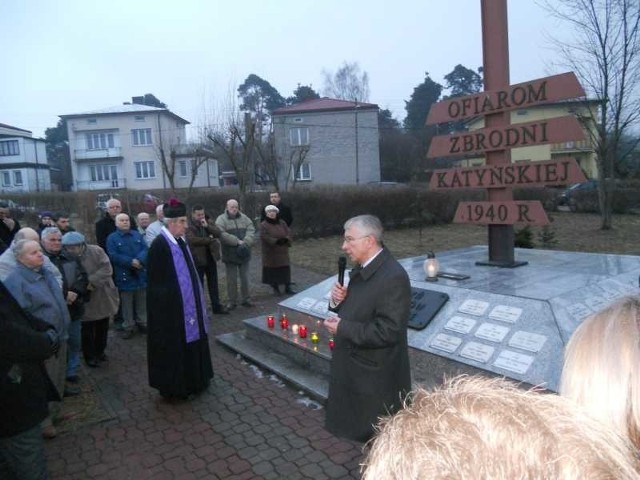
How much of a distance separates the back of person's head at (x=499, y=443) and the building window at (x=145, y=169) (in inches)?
1848

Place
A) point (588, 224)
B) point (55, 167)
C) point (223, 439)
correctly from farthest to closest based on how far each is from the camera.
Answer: point (55, 167), point (588, 224), point (223, 439)

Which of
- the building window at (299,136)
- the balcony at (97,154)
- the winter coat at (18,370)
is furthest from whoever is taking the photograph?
the balcony at (97,154)

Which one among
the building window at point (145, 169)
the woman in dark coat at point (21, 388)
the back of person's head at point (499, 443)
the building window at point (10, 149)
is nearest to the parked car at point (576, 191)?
the woman in dark coat at point (21, 388)

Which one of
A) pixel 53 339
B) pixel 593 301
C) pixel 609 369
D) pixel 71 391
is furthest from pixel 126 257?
pixel 609 369

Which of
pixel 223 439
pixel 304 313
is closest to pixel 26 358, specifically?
pixel 223 439

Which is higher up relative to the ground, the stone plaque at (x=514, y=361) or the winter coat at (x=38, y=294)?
the winter coat at (x=38, y=294)

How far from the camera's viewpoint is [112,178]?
45.4m

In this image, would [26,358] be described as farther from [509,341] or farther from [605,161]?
[605,161]

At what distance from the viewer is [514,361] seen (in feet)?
13.2

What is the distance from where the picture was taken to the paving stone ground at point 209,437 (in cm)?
362

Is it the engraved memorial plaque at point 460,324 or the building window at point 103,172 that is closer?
the engraved memorial plaque at point 460,324

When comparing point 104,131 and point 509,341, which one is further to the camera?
point 104,131

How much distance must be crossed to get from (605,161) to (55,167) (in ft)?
214

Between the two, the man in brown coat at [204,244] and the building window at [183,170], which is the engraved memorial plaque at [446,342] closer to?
the man in brown coat at [204,244]
